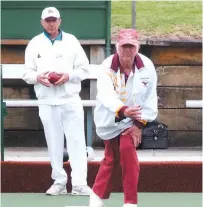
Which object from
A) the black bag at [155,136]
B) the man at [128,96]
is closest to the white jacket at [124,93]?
the man at [128,96]

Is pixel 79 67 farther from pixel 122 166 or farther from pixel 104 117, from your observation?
pixel 122 166

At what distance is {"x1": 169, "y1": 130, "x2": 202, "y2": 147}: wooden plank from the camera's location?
41.2ft

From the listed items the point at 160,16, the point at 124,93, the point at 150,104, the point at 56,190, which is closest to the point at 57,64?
the point at 56,190

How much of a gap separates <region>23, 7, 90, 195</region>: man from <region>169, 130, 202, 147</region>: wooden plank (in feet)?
14.7

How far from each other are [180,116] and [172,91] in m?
0.35

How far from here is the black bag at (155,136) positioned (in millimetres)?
11969

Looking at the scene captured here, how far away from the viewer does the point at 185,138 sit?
12.6 meters

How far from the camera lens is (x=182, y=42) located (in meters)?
12.4

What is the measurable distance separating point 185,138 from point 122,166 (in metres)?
5.66

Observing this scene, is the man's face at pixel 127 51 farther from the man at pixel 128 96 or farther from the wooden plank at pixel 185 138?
the wooden plank at pixel 185 138

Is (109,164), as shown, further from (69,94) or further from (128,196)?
(69,94)

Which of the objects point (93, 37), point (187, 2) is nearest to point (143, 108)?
point (93, 37)

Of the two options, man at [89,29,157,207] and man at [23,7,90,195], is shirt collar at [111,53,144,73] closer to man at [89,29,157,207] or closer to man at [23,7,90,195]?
man at [89,29,157,207]

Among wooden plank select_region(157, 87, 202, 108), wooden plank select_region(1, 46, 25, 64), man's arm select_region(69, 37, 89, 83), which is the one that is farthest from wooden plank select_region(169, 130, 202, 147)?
man's arm select_region(69, 37, 89, 83)
